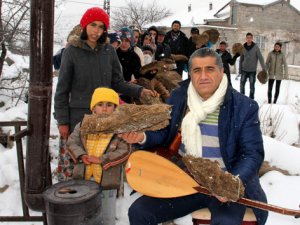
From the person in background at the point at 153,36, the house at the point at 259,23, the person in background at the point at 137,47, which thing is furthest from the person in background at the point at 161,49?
the house at the point at 259,23

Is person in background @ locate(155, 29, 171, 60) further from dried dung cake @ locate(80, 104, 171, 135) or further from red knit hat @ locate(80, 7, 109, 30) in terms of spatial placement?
dried dung cake @ locate(80, 104, 171, 135)

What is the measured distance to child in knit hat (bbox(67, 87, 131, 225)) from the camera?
301cm

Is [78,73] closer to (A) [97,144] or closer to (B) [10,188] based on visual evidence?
(A) [97,144]

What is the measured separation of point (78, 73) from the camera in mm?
3209

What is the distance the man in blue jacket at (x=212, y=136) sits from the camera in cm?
234

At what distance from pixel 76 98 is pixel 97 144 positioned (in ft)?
1.57

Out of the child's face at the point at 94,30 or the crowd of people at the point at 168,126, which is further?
the child's face at the point at 94,30

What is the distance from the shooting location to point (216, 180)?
83.0 inches

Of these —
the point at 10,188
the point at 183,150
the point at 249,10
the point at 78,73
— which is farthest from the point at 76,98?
the point at 249,10

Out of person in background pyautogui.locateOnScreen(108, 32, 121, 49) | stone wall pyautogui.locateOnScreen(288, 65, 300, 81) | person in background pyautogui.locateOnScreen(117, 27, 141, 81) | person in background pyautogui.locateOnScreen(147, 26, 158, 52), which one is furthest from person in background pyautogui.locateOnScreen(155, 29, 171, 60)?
stone wall pyautogui.locateOnScreen(288, 65, 300, 81)

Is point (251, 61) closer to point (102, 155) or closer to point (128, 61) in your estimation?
point (128, 61)

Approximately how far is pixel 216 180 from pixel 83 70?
166 centimetres

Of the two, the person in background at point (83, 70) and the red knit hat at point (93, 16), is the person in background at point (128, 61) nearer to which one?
the person in background at point (83, 70)

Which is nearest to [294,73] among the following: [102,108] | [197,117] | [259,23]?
[259,23]
